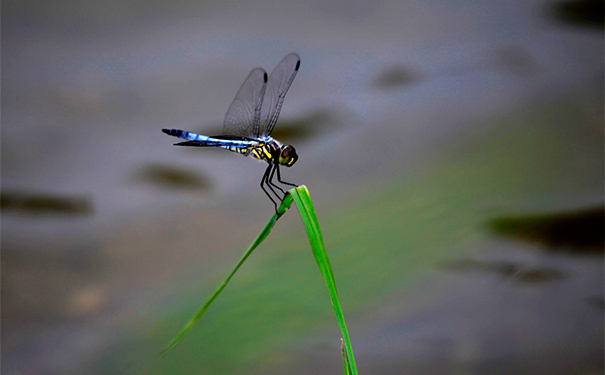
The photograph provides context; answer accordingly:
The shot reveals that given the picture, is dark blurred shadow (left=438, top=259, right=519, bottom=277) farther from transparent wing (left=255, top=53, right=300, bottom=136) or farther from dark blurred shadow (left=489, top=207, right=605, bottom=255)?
transparent wing (left=255, top=53, right=300, bottom=136)

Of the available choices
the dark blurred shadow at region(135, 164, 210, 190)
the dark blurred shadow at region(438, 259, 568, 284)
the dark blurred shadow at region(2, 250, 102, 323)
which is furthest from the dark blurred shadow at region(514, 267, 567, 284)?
the dark blurred shadow at region(2, 250, 102, 323)

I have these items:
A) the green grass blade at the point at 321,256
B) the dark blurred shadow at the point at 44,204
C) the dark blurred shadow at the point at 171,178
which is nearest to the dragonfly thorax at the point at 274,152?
the green grass blade at the point at 321,256

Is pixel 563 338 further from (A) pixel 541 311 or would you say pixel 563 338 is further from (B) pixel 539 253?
(B) pixel 539 253

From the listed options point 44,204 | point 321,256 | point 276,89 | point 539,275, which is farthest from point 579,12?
point 44,204

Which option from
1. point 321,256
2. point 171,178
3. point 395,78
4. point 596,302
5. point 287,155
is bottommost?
point 321,256

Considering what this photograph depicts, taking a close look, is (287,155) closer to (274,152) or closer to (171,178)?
(274,152)

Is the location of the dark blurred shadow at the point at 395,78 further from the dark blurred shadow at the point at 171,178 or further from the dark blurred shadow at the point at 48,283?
the dark blurred shadow at the point at 48,283
